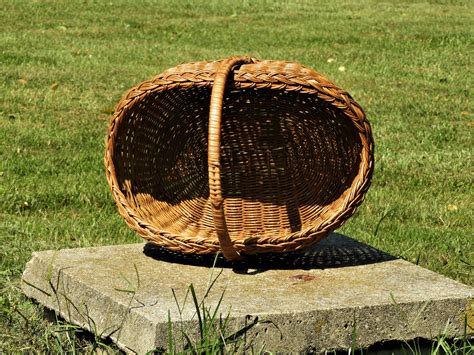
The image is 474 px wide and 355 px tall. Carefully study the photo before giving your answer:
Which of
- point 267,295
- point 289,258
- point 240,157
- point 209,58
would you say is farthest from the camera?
point 209,58

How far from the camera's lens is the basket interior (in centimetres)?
408

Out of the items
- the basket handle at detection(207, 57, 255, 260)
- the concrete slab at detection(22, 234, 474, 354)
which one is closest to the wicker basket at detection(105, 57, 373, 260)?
the basket handle at detection(207, 57, 255, 260)

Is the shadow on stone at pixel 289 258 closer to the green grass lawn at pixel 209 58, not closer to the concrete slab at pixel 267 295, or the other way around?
the concrete slab at pixel 267 295

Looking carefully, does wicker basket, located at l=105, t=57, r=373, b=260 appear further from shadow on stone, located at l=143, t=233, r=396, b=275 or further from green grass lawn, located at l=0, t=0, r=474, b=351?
green grass lawn, located at l=0, t=0, r=474, b=351

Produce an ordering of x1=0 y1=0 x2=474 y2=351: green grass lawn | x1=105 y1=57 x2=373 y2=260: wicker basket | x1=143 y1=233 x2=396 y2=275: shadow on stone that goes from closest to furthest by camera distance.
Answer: x1=105 y1=57 x2=373 y2=260: wicker basket
x1=143 y1=233 x2=396 y2=275: shadow on stone
x1=0 y1=0 x2=474 y2=351: green grass lawn

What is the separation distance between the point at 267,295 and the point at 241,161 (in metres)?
0.96

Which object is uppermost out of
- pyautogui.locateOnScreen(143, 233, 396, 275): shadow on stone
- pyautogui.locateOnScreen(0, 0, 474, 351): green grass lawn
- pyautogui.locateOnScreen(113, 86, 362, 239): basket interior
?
pyautogui.locateOnScreen(113, 86, 362, 239): basket interior

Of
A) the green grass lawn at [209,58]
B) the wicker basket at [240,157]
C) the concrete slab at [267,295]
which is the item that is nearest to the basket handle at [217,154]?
the wicker basket at [240,157]

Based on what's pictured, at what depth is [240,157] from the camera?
4383mm

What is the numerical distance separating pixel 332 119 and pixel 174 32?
9.44 meters

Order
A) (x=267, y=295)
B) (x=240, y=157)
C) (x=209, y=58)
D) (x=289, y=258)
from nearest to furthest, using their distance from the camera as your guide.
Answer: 1. (x=267, y=295)
2. (x=289, y=258)
3. (x=240, y=157)
4. (x=209, y=58)

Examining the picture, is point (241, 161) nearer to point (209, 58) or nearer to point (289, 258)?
point (289, 258)

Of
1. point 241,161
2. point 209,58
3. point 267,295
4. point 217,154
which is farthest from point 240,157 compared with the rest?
point 209,58

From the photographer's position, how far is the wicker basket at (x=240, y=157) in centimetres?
375
